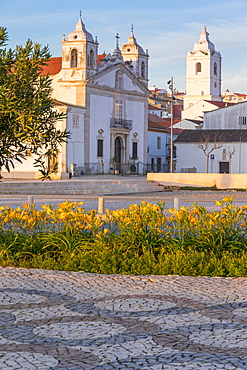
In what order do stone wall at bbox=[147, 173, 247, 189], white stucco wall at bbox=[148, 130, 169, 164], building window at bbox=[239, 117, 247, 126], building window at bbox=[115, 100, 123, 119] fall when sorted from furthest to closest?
building window at bbox=[239, 117, 247, 126], white stucco wall at bbox=[148, 130, 169, 164], building window at bbox=[115, 100, 123, 119], stone wall at bbox=[147, 173, 247, 189]

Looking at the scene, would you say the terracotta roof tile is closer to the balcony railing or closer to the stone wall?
the balcony railing

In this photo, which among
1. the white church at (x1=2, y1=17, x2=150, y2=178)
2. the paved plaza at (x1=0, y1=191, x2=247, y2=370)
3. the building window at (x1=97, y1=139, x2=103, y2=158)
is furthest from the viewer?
the building window at (x1=97, y1=139, x2=103, y2=158)

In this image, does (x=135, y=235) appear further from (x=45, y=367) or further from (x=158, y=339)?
(x=45, y=367)

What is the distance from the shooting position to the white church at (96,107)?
51.1 m

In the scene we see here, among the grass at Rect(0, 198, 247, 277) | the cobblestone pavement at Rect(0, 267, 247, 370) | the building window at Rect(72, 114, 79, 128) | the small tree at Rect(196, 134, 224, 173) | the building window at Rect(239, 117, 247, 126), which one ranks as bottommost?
the cobblestone pavement at Rect(0, 267, 247, 370)

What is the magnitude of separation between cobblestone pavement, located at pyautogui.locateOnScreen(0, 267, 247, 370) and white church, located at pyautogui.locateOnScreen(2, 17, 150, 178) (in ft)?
133

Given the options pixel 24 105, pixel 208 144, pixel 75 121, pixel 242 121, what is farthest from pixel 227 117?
pixel 24 105

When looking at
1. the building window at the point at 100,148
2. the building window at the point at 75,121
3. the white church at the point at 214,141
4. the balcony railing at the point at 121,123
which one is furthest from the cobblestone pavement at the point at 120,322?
the white church at the point at 214,141

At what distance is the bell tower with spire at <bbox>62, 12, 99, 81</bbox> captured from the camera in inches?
2055

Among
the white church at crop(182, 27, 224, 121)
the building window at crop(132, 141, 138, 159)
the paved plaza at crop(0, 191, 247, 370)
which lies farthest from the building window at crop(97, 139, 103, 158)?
the white church at crop(182, 27, 224, 121)

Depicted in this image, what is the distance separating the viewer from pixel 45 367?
14.5 ft

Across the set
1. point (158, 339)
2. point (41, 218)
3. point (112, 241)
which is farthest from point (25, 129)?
point (158, 339)

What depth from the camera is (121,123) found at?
190 feet

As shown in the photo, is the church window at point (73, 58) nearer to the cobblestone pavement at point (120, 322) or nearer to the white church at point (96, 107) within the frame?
the white church at point (96, 107)
